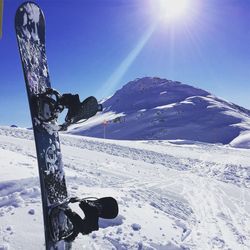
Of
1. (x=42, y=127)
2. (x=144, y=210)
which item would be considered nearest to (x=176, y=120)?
(x=144, y=210)

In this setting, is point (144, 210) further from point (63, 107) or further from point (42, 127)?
point (63, 107)

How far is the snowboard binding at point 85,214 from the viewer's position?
282 centimetres

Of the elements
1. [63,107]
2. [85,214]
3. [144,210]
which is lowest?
[144,210]

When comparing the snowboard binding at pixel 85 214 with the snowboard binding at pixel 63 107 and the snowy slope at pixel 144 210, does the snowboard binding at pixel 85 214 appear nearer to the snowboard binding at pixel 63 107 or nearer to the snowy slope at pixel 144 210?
the snowboard binding at pixel 63 107

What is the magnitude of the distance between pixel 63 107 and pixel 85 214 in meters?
0.88

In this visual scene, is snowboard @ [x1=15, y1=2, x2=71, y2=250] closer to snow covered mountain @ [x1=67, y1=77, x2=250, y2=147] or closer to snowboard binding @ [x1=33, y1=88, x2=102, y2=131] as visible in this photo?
snowboard binding @ [x1=33, y1=88, x2=102, y2=131]

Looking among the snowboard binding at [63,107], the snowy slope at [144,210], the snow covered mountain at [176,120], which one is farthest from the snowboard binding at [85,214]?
the snow covered mountain at [176,120]

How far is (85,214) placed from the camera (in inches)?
112

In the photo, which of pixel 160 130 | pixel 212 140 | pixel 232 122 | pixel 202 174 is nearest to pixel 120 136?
pixel 160 130

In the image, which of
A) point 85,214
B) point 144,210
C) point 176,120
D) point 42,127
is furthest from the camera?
point 176,120

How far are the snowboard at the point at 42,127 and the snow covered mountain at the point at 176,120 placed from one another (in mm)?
79825

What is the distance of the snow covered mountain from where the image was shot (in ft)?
349

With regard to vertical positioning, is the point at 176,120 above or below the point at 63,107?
below

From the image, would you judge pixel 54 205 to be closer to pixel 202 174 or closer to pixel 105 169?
pixel 105 169
